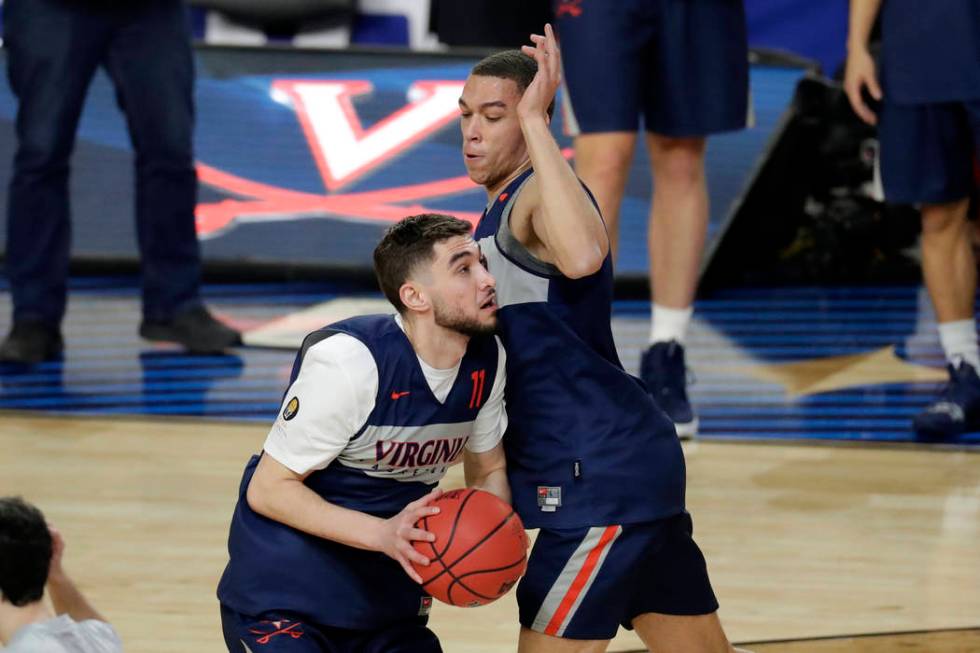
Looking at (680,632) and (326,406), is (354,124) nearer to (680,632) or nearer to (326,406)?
(680,632)

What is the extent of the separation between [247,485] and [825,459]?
249cm

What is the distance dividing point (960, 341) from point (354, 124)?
10.1 feet

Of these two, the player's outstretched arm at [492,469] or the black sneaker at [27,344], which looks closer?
the player's outstretched arm at [492,469]

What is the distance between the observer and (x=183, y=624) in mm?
3656

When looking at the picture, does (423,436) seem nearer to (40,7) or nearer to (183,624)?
(183,624)

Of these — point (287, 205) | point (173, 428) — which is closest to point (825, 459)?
point (173, 428)

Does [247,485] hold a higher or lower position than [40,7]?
lower

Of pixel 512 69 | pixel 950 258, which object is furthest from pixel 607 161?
pixel 512 69

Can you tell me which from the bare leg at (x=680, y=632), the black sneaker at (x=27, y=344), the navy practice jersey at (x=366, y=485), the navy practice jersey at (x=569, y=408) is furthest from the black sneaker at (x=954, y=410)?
the black sneaker at (x=27, y=344)

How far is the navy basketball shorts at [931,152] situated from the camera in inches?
202

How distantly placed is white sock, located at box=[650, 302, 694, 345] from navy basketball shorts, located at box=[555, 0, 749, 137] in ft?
1.82

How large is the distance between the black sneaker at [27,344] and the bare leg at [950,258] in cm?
306

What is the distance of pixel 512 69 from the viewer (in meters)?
3.03

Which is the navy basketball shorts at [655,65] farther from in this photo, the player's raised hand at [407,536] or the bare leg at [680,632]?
the player's raised hand at [407,536]
